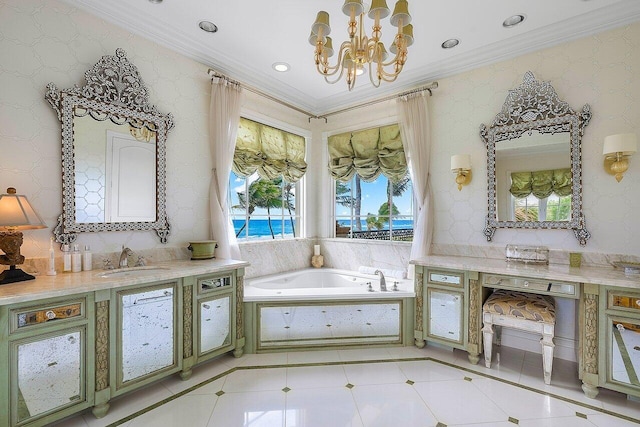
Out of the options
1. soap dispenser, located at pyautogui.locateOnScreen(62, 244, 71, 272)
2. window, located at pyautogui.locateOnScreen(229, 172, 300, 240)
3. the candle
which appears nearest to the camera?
the candle

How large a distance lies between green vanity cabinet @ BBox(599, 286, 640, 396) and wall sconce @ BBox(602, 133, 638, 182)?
1.00 metres

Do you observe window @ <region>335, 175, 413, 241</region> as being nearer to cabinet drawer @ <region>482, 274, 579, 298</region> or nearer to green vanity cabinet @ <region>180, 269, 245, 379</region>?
cabinet drawer @ <region>482, 274, 579, 298</region>

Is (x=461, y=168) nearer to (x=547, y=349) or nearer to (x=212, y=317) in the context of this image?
(x=547, y=349)

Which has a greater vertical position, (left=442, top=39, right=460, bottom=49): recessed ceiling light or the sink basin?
(left=442, top=39, right=460, bottom=49): recessed ceiling light

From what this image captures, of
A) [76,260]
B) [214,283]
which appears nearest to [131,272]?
[76,260]

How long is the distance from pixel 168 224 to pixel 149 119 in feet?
3.05

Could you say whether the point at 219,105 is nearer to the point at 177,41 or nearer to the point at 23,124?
the point at 177,41

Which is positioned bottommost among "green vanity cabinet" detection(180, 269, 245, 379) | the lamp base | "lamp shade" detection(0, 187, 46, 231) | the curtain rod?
"green vanity cabinet" detection(180, 269, 245, 379)

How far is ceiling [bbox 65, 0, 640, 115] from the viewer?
2.39 m

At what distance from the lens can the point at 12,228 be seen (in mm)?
1865

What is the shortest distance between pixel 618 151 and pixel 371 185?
7.93 ft

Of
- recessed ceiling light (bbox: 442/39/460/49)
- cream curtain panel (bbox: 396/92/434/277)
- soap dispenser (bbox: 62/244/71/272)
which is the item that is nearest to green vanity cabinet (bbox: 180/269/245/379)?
soap dispenser (bbox: 62/244/71/272)

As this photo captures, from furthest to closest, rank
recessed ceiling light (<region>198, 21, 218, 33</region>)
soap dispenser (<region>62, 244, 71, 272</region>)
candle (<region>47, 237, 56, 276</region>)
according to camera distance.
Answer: recessed ceiling light (<region>198, 21, 218, 33</region>) → soap dispenser (<region>62, 244, 71, 272</region>) → candle (<region>47, 237, 56, 276</region>)

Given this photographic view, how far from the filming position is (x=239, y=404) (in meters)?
2.12
